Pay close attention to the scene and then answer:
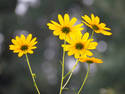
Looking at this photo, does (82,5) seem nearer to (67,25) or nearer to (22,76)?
(22,76)

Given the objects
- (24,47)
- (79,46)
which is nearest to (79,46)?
(79,46)

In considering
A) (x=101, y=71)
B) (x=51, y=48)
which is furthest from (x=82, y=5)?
(x=101, y=71)

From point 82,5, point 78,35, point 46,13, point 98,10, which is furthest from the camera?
point 82,5

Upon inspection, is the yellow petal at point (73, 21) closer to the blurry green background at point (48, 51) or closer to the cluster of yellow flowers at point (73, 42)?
the cluster of yellow flowers at point (73, 42)

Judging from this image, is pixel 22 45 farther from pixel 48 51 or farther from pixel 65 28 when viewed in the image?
pixel 48 51

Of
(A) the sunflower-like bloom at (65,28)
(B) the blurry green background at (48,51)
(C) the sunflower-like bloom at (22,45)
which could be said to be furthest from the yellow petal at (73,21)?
(B) the blurry green background at (48,51)
